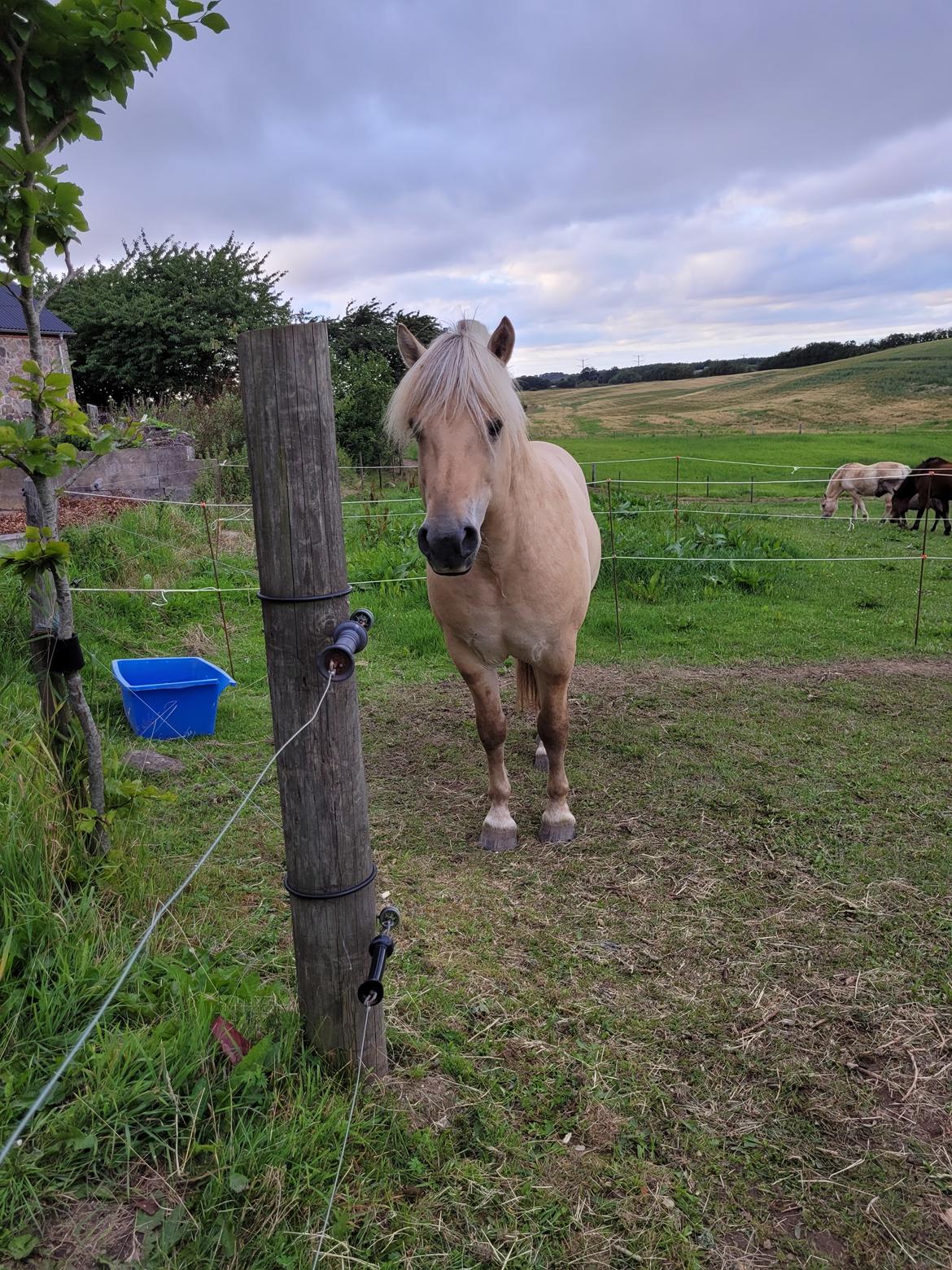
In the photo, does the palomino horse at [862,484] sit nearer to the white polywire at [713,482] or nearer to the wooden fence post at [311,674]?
the white polywire at [713,482]

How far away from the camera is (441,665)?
648cm

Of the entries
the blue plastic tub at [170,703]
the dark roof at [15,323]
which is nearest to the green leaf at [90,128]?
the blue plastic tub at [170,703]

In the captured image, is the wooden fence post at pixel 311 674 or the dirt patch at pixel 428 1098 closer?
the wooden fence post at pixel 311 674

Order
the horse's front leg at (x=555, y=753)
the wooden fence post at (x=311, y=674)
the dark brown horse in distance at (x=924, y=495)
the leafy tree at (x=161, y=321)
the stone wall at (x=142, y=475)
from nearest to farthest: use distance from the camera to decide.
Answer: the wooden fence post at (x=311, y=674), the horse's front leg at (x=555, y=753), the stone wall at (x=142, y=475), the dark brown horse in distance at (x=924, y=495), the leafy tree at (x=161, y=321)

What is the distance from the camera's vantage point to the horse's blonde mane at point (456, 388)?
8.63 feet

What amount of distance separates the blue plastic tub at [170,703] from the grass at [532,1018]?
0.15 meters

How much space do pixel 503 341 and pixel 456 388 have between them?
515 millimetres

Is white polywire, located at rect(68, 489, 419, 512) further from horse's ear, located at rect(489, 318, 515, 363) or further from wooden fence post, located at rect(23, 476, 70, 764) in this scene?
horse's ear, located at rect(489, 318, 515, 363)

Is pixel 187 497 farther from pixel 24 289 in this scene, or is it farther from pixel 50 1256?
pixel 50 1256

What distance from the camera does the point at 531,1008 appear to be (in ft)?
8.22

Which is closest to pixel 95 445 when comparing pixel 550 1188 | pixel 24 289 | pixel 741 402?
pixel 24 289

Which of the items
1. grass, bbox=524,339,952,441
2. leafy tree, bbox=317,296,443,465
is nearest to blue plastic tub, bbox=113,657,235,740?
leafy tree, bbox=317,296,443,465

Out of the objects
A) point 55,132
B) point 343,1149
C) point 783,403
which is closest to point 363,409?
point 55,132

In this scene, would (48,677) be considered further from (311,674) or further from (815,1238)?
(815,1238)
